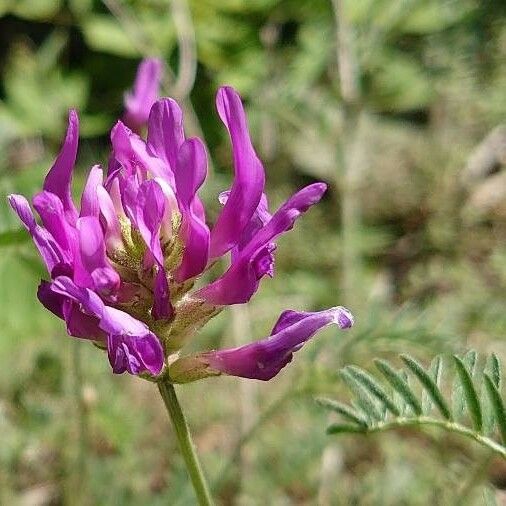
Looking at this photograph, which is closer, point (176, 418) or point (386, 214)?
point (176, 418)

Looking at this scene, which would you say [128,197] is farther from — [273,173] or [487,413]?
[273,173]

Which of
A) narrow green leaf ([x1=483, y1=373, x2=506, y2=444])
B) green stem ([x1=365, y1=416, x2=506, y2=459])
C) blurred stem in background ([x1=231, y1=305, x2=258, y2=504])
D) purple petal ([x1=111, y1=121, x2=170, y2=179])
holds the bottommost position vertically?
blurred stem in background ([x1=231, y1=305, x2=258, y2=504])

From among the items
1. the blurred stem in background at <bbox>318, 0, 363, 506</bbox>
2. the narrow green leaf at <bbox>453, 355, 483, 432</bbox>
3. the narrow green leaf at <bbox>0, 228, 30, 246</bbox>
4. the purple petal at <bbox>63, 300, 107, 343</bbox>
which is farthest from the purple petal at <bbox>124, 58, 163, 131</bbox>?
the narrow green leaf at <bbox>453, 355, 483, 432</bbox>

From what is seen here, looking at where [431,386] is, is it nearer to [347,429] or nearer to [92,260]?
[347,429]

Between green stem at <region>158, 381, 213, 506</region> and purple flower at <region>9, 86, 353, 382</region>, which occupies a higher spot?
purple flower at <region>9, 86, 353, 382</region>

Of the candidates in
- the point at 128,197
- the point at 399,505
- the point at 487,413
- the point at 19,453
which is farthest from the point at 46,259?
the point at 399,505

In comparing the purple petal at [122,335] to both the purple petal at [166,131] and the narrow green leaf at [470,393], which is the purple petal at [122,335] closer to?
the purple petal at [166,131]

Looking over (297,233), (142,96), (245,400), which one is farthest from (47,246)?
(297,233)

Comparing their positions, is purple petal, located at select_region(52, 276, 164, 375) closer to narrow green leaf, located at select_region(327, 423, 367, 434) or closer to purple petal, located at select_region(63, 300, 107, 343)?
purple petal, located at select_region(63, 300, 107, 343)
